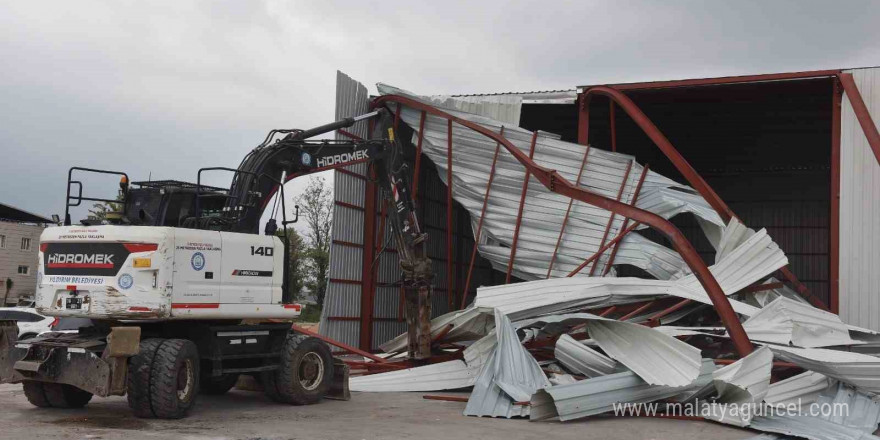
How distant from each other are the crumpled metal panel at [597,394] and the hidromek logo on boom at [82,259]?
236 inches

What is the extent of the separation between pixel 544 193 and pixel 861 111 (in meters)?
7.24

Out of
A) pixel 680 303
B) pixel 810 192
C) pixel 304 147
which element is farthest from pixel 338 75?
pixel 810 192

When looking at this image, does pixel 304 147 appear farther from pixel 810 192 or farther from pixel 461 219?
pixel 810 192

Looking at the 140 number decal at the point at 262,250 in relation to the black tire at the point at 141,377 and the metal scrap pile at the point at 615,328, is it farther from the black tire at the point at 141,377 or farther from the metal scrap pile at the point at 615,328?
the metal scrap pile at the point at 615,328

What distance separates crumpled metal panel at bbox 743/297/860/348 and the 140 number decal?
8149 mm

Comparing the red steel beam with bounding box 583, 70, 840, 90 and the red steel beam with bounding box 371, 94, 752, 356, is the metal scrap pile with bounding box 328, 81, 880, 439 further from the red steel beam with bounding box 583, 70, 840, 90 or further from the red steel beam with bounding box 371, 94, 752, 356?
the red steel beam with bounding box 583, 70, 840, 90

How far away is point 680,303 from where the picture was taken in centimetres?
1628

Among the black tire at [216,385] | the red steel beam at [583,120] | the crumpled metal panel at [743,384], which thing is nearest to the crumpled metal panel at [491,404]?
the crumpled metal panel at [743,384]

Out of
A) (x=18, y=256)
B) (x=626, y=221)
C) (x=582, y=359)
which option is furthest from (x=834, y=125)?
(x=18, y=256)

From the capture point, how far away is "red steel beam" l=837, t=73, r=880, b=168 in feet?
56.4

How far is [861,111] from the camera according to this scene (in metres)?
17.6

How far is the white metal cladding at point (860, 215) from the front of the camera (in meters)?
17.4

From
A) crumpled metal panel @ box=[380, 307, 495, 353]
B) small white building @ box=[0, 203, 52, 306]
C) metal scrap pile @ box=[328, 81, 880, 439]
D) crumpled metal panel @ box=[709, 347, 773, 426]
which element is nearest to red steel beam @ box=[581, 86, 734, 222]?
metal scrap pile @ box=[328, 81, 880, 439]

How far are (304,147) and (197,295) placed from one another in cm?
360
